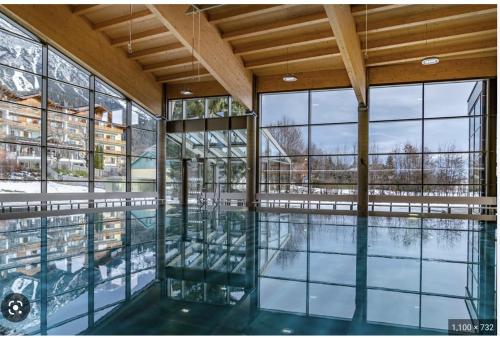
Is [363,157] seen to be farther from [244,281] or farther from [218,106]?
[244,281]

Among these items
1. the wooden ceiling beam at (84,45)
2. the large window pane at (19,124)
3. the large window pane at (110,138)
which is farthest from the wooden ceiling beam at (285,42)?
the large window pane at (19,124)

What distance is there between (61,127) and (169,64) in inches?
169

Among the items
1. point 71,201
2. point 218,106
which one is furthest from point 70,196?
point 218,106

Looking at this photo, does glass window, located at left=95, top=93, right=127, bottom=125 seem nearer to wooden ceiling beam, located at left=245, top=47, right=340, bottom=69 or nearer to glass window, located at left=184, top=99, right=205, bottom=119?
glass window, located at left=184, top=99, right=205, bottom=119

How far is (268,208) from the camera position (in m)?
13.7

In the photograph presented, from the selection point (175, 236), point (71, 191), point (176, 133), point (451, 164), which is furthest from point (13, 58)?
point (451, 164)

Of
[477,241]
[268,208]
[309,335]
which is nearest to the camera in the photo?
[309,335]

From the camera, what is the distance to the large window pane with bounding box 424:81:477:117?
40.3 feet

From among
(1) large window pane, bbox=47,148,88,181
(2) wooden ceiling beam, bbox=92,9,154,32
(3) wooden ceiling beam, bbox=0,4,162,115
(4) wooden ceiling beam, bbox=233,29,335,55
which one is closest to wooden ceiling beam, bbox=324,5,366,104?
(4) wooden ceiling beam, bbox=233,29,335,55

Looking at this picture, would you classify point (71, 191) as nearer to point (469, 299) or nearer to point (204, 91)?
point (204, 91)

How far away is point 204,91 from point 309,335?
43.3 ft

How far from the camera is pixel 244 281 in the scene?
14.0 feet

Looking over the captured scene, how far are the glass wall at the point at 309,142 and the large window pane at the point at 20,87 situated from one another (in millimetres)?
7778

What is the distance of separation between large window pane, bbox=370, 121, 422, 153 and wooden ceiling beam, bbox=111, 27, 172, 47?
777cm
